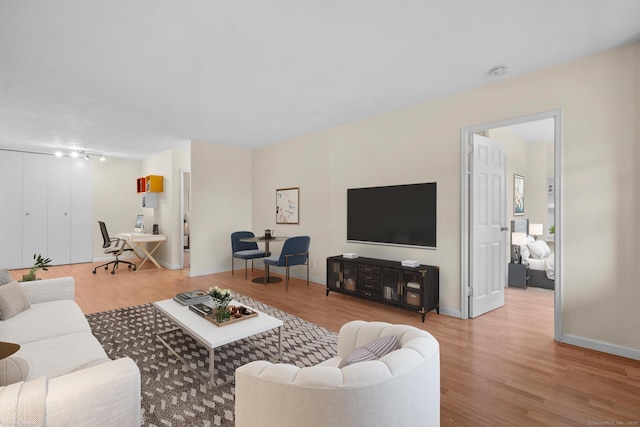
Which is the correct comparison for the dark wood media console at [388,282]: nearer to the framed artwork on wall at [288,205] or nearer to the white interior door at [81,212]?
the framed artwork on wall at [288,205]

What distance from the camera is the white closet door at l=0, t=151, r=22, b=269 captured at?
21.2 feet

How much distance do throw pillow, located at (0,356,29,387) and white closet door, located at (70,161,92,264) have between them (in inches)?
292

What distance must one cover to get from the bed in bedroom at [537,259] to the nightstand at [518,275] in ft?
0.41

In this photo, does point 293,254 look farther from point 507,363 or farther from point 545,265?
point 545,265

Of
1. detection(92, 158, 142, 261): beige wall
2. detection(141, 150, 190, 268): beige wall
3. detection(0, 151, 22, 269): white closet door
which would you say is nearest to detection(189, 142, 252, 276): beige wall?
detection(141, 150, 190, 268): beige wall

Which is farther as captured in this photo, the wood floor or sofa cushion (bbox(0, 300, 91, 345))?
sofa cushion (bbox(0, 300, 91, 345))

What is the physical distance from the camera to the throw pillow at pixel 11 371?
1.25 m

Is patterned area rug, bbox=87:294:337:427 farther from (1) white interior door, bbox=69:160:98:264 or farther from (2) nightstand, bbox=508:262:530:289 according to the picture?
(1) white interior door, bbox=69:160:98:264

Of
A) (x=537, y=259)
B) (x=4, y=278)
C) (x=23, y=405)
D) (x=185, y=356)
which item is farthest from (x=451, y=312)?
(x=4, y=278)

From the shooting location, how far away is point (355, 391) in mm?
1054

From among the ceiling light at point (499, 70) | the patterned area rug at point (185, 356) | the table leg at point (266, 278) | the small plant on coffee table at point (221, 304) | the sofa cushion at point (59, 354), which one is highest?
the ceiling light at point (499, 70)

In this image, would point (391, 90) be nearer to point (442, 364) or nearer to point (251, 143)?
point (442, 364)

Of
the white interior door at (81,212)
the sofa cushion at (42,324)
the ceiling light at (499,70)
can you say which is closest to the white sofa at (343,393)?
the sofa cushion at (42,324)

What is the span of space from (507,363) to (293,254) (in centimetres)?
323
